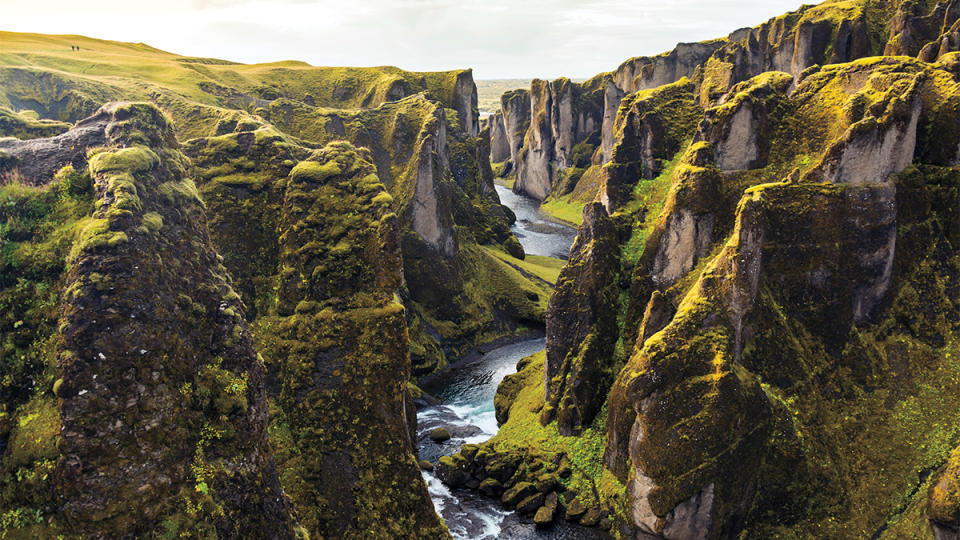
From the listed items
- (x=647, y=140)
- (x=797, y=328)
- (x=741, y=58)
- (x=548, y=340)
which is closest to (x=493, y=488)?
(x=548, y=340)

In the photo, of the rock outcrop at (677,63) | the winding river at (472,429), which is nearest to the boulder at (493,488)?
the winding river at (472,429)

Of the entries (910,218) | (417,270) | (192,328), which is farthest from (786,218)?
(417,270)

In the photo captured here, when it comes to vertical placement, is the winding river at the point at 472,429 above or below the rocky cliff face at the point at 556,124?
below

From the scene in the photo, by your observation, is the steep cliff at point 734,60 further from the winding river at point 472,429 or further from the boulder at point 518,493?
the boulder at point 518,493

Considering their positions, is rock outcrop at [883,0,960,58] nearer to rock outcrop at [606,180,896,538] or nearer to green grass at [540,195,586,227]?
rock outcrop at [606,180,896,538]

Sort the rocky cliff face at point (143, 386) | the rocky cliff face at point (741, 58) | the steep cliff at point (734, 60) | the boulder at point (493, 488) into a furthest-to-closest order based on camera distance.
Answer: the rocky cliff face at point (741, 58)
the steep cliff at point (734, 60)
the boulder at point (493, 488)
the rocky cliff face at point (143, 386)

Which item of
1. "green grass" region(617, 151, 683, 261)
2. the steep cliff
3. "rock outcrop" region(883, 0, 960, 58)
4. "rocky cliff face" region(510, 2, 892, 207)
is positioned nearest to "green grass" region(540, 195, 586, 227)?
the steep cliff

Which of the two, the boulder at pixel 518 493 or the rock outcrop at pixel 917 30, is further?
the rock outcrop at pixel 917 30

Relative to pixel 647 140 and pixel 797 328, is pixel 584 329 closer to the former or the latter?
pixel 797 328
